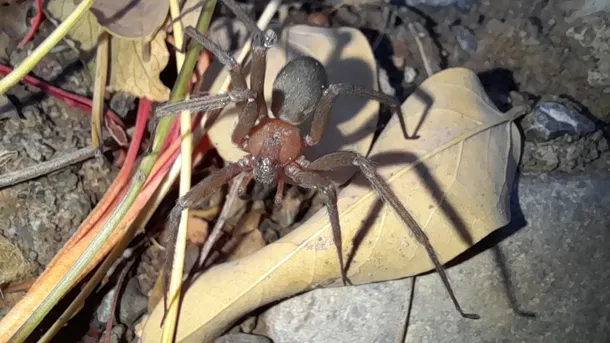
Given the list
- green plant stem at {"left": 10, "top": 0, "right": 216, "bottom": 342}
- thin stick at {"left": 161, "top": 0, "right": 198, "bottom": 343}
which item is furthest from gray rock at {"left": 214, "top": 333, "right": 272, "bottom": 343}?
green plant stem at {"left": 10, "top": 0, "right": 216, "bottom": 342}

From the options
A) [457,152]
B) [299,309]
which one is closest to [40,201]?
[299,309]

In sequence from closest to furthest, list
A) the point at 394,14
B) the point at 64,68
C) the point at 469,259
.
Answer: the point at 469,259
the point at 64,68
the point at 394,14

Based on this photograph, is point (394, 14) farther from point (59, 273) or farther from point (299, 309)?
point (59, 273)

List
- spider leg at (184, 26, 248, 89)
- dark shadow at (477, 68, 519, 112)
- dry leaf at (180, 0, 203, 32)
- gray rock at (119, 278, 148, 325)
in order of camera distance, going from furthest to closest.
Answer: dark shadow at (477, 68, 519, 112) < dry leaf at (180, 0, 203, 32) < gray rock at (119, 278, 148, 325) < spider leg at (184, 26, 248, 89)

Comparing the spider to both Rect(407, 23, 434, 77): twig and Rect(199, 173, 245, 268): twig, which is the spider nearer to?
Rect(199, 173, 245, 268): twig

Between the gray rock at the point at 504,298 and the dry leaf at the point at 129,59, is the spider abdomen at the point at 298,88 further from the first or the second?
the gray rock at the point at 504,298

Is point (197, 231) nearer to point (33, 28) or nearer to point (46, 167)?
point (46, 167)

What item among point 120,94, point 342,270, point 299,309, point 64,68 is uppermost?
point 64,68
